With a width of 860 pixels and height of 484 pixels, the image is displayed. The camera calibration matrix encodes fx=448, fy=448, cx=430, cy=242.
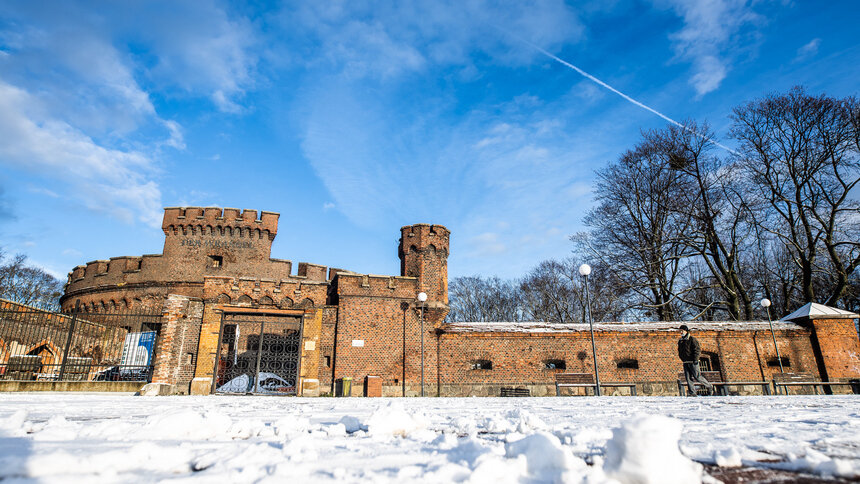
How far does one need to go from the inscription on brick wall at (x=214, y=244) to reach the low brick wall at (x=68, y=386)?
701 inches

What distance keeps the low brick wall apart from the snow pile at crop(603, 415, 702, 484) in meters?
15.3

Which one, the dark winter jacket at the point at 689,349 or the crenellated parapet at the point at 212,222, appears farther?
the crenellated parapet at the point at 212,222

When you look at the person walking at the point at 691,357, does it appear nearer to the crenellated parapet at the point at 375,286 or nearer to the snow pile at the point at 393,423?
the snow pile at the point at 393,423

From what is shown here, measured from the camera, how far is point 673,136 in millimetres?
24750

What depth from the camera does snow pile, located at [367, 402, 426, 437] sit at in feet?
10.5

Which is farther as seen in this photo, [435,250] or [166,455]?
[435,250]

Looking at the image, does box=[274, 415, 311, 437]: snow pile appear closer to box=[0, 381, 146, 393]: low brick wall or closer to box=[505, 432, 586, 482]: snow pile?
box=[505, 432, 586, 482]: snow pile

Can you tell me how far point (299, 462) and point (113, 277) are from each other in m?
34.2

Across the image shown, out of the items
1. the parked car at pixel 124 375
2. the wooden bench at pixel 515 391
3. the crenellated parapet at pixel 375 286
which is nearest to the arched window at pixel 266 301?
the crenellated parapet at pixel 375 286

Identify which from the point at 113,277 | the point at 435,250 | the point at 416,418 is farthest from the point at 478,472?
the point at 113,277

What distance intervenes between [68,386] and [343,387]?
26.1 ft

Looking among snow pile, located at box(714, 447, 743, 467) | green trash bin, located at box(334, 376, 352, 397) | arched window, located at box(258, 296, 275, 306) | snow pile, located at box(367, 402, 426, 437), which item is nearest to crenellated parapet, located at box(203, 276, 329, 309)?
arched window, located at box(258, 296, 275, 306)

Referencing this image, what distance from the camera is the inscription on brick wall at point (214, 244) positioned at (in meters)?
30.0

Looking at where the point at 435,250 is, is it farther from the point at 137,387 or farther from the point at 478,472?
the point at 478,472
